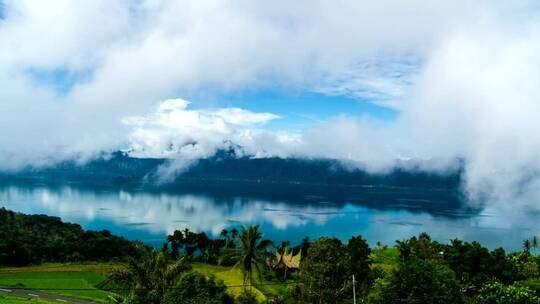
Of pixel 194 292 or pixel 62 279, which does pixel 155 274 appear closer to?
pixel 194 292

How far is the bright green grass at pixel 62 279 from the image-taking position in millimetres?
51875

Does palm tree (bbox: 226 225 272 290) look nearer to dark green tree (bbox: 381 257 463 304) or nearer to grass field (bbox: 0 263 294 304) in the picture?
grass field (bbox: 0 263 294 304)

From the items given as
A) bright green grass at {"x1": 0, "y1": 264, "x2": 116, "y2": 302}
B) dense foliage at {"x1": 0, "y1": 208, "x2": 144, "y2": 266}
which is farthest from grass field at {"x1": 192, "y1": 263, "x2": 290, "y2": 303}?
dense foliage at {"x1": 0, "y1": 208, "x2": 144, "y2": 266}

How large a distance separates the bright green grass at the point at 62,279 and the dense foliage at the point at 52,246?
12.7 ft

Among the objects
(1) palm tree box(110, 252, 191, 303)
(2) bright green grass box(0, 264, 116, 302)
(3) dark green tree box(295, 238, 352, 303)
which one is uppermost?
(3) dark green tree box(295, 238, 352, 303)

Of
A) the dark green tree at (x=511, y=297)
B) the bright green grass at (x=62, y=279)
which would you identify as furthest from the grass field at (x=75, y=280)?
the dark green tree at (x=511, y=297)

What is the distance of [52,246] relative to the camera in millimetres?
77062

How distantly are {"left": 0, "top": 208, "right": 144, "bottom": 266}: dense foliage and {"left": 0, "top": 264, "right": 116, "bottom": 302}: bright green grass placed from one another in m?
3.88

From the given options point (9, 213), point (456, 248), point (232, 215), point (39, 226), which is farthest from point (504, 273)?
point (232, 215)

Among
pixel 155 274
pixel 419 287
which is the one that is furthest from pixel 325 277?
pixel 155 274

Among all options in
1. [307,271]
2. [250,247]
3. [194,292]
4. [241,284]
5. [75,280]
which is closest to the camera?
[194,292]

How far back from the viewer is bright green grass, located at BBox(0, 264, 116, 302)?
51.9 meters

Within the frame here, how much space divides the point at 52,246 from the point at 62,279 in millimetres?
19272

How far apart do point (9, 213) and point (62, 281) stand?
220 ft
